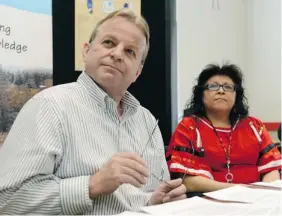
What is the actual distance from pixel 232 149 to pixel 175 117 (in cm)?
61

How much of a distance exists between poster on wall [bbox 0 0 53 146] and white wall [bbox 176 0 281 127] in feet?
4.99

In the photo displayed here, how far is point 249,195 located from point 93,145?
514mm

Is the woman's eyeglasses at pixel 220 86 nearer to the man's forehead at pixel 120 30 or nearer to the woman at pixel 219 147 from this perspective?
the woman at pixel 219 147

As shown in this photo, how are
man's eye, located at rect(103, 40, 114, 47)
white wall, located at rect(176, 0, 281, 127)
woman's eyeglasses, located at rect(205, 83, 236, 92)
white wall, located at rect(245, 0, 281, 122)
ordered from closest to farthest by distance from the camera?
1. man's eye, located at rect(103, 40, 114, 47)
2. woman's eyeglasses, located at rect(205, 83, 236, 92)
3. white wall, located at rect(176, 0, 281, 127)
4. white wall, located at rect(245, 0, 281, 122)

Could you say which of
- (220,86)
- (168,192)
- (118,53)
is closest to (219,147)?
(220,86)

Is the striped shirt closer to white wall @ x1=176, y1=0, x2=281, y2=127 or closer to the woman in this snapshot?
the woman

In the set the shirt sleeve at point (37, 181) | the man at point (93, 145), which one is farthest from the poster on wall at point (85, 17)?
the shirt sleeve at point (37, 181)

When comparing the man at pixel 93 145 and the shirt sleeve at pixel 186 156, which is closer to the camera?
the man at pixel 93 145

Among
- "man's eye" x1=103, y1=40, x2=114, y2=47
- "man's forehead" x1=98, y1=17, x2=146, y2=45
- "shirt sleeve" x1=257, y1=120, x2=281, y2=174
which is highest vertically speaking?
"man's forehead" x1=98, y1=17, x2=146, y2=45

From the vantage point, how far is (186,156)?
6.52 feet

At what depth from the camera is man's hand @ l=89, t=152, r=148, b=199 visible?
3.25 ft

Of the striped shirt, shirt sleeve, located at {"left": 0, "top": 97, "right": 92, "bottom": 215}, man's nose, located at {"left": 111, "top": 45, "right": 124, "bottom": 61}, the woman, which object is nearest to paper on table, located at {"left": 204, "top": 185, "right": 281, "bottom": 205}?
the striped shirt

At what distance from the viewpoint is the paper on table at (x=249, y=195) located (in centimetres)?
103

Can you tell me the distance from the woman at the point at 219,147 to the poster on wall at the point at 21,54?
2.73 ft
